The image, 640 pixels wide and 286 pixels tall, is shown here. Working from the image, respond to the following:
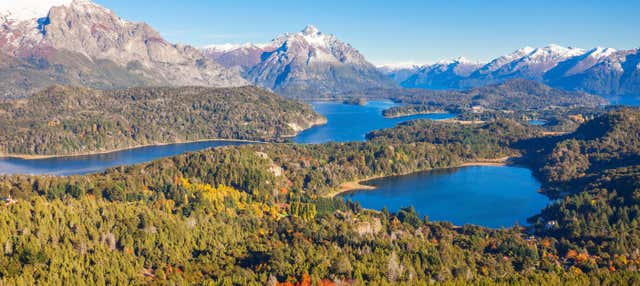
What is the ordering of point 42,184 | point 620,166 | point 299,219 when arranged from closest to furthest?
1. point 299,219
2. point 42,184
3. point 620,166

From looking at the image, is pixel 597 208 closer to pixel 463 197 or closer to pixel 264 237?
pixel 463 197

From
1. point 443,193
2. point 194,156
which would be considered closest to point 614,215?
point 443,193

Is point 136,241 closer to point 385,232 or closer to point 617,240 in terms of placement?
point 385,232

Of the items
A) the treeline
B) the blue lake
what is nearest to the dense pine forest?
the treeline

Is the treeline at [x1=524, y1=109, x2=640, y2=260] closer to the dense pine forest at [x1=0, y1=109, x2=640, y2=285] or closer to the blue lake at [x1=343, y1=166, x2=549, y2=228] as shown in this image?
the dense pine forest at [x1=0, y1=109, x2=640, y2=285]

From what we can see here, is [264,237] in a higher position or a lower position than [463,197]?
higher

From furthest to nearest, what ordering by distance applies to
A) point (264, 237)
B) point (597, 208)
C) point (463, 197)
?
point (463, 197) < point (597, 208) < point (264, 237)

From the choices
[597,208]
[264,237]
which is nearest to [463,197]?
[597,208]
